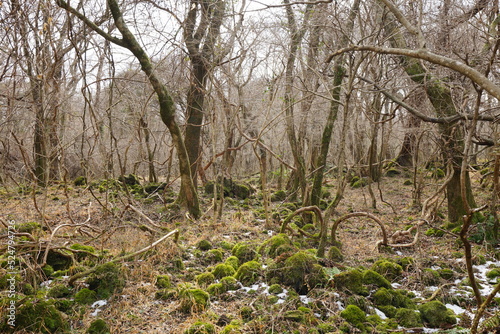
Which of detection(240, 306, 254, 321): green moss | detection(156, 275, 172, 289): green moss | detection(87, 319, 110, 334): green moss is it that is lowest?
detection(240, 306, 254, 321): green moss

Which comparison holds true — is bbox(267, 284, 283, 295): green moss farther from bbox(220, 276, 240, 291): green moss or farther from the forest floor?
bbox(220, 276, 240, 291): green moss

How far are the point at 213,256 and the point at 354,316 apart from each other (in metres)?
2.47

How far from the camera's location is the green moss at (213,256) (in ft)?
17.4

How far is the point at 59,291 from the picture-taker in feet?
12.6

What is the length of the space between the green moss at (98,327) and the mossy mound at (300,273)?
2004 mm

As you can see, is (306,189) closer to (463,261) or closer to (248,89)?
Answer: (463,261)

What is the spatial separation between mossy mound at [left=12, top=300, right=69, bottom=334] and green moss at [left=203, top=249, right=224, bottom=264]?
7.48 ft

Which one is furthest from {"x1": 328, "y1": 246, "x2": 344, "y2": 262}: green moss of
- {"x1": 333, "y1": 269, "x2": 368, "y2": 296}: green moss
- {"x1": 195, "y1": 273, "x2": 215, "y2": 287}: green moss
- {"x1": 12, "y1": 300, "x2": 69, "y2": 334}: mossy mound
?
{"x1": 12, "y1": 300, "x2": 69, "y2": 334}: mossy mound

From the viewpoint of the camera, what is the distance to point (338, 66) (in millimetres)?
6297

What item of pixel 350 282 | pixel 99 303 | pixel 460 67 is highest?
pixel 460 67

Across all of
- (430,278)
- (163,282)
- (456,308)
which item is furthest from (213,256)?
(456,308)

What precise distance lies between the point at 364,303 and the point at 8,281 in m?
3.90

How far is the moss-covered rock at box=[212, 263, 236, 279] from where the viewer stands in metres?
4.68

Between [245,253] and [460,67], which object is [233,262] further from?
[460,67]
